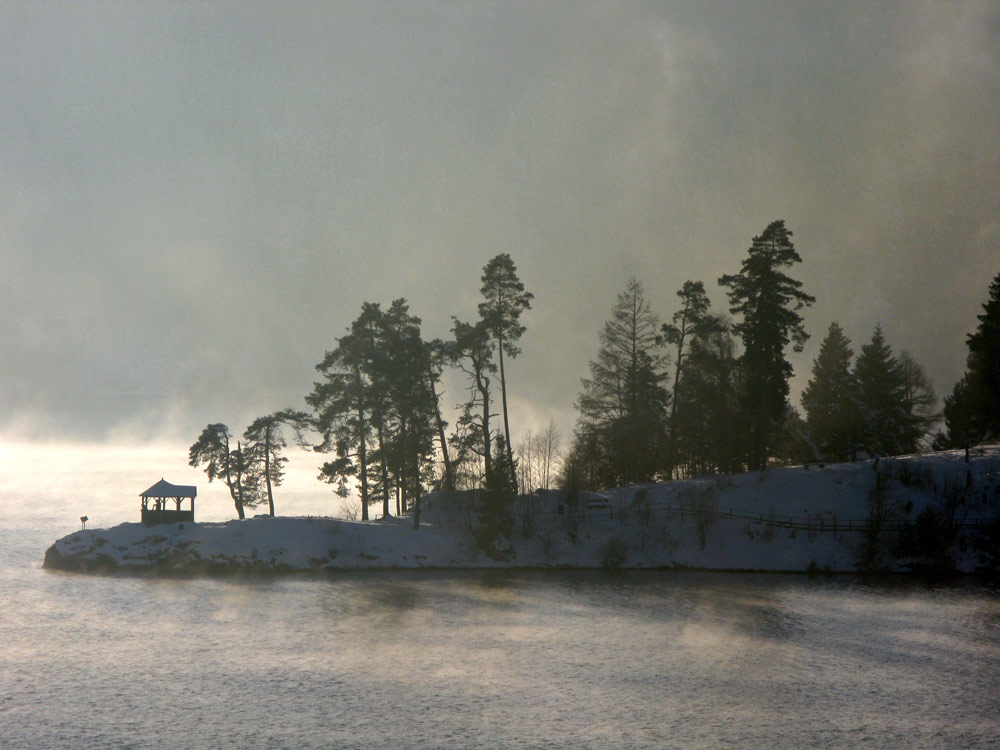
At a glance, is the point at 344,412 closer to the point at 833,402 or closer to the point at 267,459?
the point at 267,459

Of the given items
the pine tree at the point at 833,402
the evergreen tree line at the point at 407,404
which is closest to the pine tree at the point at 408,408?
the evergreen tree line at the point at 407,404

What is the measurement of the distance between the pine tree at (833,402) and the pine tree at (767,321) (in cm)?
2018

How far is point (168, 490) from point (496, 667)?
46.8 m

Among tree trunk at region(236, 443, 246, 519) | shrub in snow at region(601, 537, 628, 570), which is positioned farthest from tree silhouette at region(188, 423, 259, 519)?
shrub in snow at region(601, 537, 628, 570)

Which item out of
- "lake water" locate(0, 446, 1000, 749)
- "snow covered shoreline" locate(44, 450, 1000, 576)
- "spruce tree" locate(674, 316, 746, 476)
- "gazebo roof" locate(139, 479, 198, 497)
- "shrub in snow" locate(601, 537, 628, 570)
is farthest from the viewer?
"spruce tree" locate(674, 316, 746, 476)

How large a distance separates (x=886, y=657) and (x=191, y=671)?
80.1ft

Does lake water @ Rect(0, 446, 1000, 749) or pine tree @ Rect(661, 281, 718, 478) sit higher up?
pine tree @ Rect(661, 281, 718, 478)

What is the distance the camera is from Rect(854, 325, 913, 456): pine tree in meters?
85.2

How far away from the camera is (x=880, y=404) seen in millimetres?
87000

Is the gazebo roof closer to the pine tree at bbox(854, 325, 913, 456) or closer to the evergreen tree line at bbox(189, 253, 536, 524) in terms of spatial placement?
the evergreen tree line at bbox(189, 253, 536, 524)

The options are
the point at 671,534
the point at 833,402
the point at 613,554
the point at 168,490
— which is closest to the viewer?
the point at 613,554

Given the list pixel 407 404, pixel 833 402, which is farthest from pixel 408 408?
pixel 833 402

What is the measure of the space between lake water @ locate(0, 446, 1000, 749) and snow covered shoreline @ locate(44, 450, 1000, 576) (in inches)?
383

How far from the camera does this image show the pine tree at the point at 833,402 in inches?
3381
